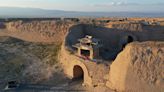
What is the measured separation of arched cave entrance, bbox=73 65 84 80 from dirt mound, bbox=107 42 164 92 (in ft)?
14.9

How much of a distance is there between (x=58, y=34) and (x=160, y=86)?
50.7ft

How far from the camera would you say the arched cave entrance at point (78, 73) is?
882 inches

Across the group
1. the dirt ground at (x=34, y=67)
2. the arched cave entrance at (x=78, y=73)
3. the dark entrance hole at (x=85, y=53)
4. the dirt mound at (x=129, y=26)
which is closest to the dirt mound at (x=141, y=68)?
the dirt ground at (x=34, y=67)

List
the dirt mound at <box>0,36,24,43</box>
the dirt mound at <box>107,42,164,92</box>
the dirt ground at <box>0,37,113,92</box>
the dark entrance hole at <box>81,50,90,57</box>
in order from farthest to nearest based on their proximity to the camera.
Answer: the dirt mound at <box>0,36,24,43</box> → the dark entrance hole at <box>81,50,90,57</box> → the dirt ground at <box>0,37,113,92</box> → the dirt mound at <box>107,42,164,92</box>

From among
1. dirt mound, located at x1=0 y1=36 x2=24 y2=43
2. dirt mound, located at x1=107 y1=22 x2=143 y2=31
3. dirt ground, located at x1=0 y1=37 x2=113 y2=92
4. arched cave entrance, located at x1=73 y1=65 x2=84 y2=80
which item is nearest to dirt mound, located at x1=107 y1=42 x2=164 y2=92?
dirt ground, located at x1=0 y1=37 x2=113 y2=92

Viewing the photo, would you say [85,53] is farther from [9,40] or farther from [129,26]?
[9,40]

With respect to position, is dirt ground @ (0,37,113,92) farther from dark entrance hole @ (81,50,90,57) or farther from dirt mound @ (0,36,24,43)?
dark entrance hole @ (81,50,90,57)

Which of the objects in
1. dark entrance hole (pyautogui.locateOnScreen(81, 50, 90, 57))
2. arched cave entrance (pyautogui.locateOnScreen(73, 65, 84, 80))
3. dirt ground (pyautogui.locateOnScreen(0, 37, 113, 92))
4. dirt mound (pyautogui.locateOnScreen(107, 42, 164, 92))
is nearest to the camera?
dirt mound (pyautogui.locateOnScreen(107, 42, 164, 92))

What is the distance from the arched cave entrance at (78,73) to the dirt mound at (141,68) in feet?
14.9

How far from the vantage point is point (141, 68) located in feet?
56.7

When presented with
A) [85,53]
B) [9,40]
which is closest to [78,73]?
[85,53]

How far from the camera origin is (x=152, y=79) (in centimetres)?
1675

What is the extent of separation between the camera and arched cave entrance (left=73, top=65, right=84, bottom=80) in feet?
73.5

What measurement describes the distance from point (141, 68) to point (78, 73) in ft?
21.8
